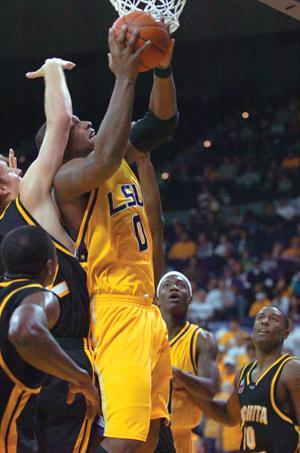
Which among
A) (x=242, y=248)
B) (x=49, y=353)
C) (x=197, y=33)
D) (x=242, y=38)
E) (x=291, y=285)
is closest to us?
(x=49, y=353)

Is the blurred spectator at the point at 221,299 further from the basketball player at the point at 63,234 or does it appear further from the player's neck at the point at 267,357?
the basketball player at the point at 63,234

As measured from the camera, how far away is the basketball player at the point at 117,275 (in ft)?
14.1

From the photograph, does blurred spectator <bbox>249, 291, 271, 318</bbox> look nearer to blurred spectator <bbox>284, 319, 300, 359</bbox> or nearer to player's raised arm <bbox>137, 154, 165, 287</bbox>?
blurred spectator <bbox>284, 319, 300, 359</bbox>

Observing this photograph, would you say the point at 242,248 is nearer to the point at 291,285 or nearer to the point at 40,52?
the point at 291,285

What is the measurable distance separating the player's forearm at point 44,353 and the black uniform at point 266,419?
9.22 ft

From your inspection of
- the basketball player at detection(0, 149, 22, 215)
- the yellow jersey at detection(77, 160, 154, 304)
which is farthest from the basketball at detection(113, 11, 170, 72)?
the basketball player at detection(0, 149, 22, 215)

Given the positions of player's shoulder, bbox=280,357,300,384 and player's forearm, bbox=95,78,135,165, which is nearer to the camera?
player's forearm, bbox=95,78,135,165

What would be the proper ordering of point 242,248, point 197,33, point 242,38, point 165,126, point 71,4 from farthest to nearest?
point 242,248, point 242,38, point 197,33, point 71,4, point 165,126

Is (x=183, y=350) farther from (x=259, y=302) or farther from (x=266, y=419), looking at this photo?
(x=259, y=302)

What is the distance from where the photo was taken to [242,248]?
15820 millimetres

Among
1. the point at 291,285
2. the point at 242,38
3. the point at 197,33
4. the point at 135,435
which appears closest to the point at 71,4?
the point at 197,33

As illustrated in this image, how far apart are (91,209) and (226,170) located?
541 inches

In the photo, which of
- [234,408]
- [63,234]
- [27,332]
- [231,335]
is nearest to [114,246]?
[63,234]

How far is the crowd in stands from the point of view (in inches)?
557
